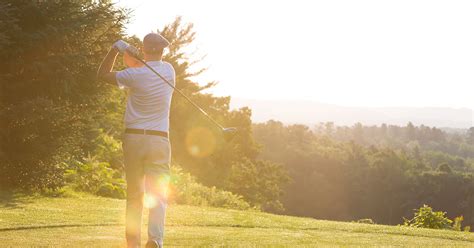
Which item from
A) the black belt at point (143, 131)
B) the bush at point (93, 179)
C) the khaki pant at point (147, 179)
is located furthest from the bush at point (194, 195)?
the black belt at point (143, 131)

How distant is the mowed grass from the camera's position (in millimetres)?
7816

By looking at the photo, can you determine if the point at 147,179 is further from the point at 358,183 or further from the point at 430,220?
the point at 358,183

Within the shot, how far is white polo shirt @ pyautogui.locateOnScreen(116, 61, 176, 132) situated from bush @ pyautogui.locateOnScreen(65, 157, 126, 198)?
9.68 metres

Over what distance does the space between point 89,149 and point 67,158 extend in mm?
1433

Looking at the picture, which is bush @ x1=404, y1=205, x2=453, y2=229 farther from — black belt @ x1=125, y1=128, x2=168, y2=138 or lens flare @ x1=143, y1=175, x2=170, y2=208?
black belt @ x1=125, y1=128, x2=168, y2=138

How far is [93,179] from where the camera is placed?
16.5m

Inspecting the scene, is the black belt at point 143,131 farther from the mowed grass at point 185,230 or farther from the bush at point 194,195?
the bush at point 194,195

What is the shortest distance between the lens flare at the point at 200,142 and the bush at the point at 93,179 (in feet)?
76.0

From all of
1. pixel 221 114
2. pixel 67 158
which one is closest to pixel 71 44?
pixel 67 158

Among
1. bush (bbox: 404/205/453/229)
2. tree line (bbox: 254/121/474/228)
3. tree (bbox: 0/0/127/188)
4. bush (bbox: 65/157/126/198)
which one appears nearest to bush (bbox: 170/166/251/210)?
bush (bbox: 65/157/126/198)

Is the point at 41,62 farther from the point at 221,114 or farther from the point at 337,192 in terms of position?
the point at 337,192

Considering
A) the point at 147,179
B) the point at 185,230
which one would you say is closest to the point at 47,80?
the point at 185,230

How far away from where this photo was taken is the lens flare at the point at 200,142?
4081cm

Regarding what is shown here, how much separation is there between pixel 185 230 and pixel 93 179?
7703mm
